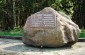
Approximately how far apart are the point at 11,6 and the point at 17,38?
10768mm

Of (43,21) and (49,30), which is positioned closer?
(49,30)

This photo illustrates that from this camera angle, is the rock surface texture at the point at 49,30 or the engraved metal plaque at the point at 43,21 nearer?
the rock surface texture at the point at 49,30

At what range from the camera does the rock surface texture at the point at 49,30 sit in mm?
9680

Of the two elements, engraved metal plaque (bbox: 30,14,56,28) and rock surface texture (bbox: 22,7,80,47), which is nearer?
rock surface texture (bbox: 22,7,80,47)

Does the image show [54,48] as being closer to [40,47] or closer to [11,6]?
[40,47]

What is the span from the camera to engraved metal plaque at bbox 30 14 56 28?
32.4ft

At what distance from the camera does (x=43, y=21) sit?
10.1 meters

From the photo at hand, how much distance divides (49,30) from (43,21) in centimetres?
55

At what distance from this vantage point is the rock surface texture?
968 cm

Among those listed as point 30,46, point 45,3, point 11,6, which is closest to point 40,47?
point 30,46

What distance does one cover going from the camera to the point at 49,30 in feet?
31.8

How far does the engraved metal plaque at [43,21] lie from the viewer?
9.89m

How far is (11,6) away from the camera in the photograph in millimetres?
23375

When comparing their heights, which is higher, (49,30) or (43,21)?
(43,21)
